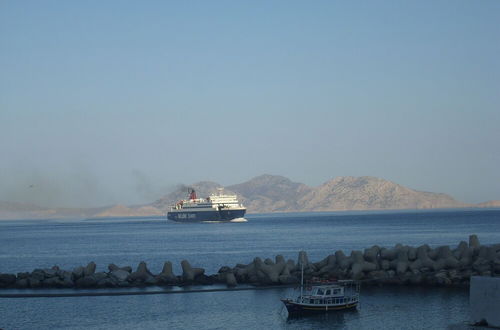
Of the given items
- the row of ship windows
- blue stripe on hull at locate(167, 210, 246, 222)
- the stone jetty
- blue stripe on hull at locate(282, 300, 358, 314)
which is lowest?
blue stripe on hull at locate(282, 300, 358, 314)

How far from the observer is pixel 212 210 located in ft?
381

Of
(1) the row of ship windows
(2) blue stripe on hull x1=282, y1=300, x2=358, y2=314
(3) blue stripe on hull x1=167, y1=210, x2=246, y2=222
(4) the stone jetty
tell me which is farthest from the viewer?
(3) blue stripe on hull x1=167, y1=210, x2=246, y2=222

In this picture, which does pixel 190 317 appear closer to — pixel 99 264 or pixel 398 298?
pixel 398 298


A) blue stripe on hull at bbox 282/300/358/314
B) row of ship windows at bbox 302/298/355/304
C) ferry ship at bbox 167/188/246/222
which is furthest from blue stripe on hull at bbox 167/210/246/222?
blue stripe on hull at bbox 282/300/358/314

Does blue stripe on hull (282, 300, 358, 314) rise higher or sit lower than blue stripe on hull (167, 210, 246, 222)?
lower

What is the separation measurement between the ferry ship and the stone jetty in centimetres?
8538

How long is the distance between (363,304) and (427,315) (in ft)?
8.62

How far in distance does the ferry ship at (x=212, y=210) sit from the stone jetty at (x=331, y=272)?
280 feet

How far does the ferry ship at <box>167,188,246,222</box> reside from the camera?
378 ft

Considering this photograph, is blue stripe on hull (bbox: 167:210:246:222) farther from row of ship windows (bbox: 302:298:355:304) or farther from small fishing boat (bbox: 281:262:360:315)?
row of ship windows (bbox: 302:298:355:304)

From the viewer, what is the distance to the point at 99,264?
41.7 m

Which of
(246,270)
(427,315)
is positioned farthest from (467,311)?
(246,270)

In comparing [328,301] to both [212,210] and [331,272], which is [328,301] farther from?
[212,210]

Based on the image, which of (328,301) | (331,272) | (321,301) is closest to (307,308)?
(321,301)
